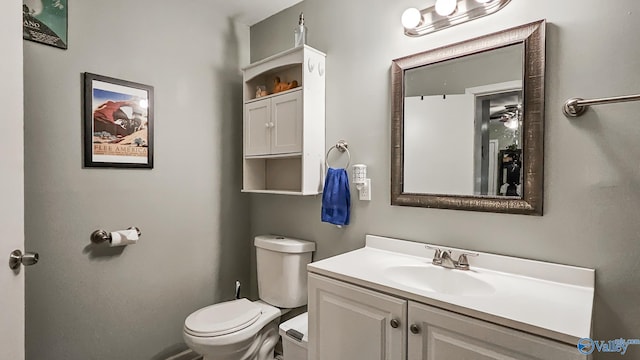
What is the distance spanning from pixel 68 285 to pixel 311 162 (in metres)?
1.40

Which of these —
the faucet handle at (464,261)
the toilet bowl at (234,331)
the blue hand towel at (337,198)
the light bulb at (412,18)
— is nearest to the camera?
the faucet handle at (464,261)

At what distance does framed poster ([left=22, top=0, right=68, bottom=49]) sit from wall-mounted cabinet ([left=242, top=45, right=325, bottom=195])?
965mm

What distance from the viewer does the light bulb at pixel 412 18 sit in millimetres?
1467

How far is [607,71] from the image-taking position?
3.63 ft

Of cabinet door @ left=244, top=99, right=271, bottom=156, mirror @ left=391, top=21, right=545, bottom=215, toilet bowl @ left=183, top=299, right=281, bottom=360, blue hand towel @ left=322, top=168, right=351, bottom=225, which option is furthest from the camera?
cabinet door @ left=244, top=99, right=271, bottom=156

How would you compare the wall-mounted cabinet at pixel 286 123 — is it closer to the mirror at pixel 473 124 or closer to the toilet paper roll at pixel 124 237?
the mirror at pixel 473 124

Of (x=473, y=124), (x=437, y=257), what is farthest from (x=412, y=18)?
(x=437, y=257)

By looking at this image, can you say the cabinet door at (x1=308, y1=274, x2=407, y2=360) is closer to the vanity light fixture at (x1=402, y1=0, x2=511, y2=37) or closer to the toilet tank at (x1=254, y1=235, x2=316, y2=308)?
the toilet tank at (x1=254, y1=235, x2=316, y2=308)

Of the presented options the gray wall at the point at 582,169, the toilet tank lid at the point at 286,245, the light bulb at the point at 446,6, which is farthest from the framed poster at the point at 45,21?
the light bulb at the point at 446,6

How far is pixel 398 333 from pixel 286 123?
1285 millimetres

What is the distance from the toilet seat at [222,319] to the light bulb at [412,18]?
1.71m

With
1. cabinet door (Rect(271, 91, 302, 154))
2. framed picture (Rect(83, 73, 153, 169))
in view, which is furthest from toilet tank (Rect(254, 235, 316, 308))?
framed picture (Rect(83, 73, 153, 169))

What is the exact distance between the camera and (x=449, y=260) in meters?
1.39

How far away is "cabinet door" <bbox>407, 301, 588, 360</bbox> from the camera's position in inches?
33.0
